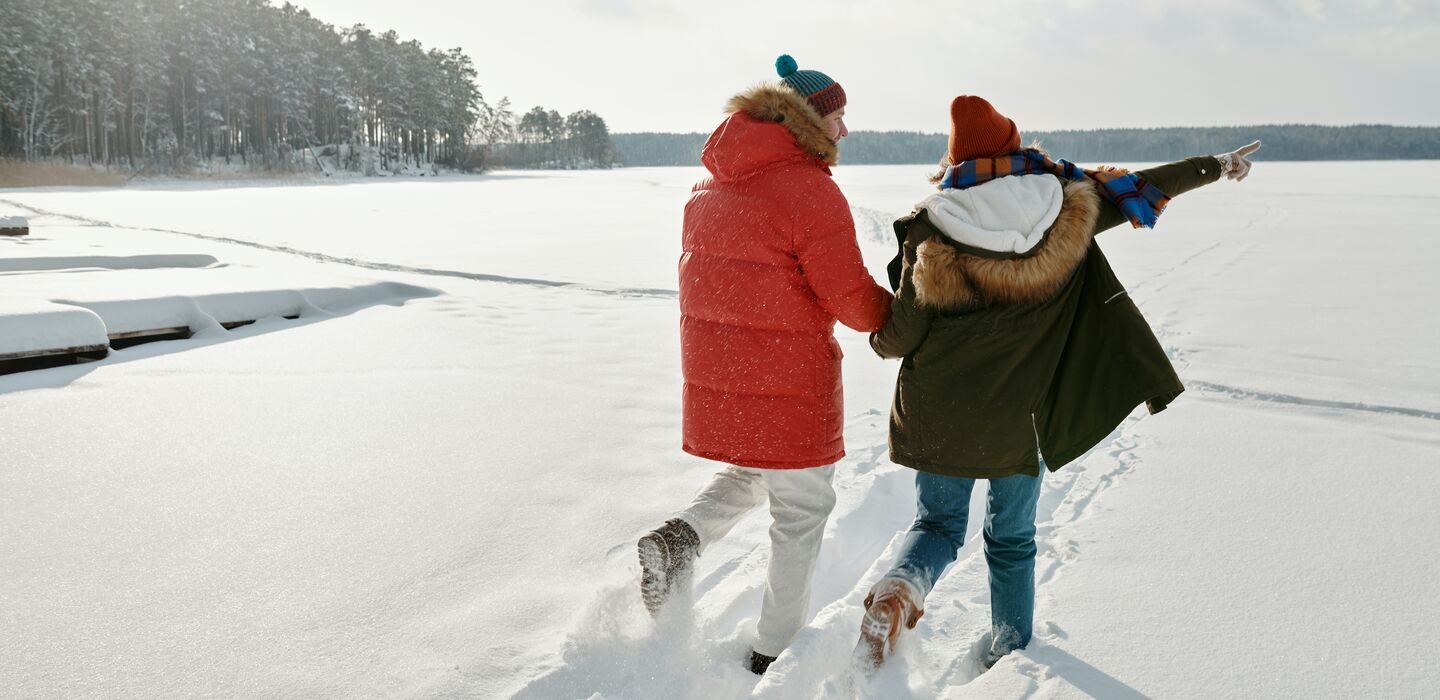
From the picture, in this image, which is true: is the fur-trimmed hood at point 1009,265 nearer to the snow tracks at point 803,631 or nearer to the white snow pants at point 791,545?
the white snow pants at point 791,545

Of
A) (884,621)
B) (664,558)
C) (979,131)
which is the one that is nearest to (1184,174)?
(979,131)

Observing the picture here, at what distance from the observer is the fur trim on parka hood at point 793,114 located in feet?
6.43

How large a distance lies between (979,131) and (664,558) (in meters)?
1.34

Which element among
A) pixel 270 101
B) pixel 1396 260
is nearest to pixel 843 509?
pixel 1396 260

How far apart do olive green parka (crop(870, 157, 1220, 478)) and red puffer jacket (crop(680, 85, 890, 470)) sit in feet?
0.56

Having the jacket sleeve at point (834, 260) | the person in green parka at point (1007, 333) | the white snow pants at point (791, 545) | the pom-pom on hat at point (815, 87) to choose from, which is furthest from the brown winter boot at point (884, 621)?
the pom-pom on hat at point (815, 87)

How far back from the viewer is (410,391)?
4.75 metres

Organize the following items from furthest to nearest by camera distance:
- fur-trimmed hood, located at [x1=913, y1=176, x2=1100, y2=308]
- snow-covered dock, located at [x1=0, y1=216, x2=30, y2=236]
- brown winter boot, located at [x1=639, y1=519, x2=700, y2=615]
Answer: snow-covered dock, located at [x1=0, y1=216, x2=30, y2=236]
brown winter boot, located at [x1=639, y1=519, x2=700, y2=615]
fur-trimmed hood, located at [x1=913, y1=176, x2=1100, y2=308]

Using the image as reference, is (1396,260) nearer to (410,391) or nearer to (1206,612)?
(1206,612)

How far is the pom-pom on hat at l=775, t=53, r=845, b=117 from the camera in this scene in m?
2.00

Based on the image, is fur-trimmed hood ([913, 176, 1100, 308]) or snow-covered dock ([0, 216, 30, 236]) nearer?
fur-trimmed hood ([913, 176, 1100, 308])

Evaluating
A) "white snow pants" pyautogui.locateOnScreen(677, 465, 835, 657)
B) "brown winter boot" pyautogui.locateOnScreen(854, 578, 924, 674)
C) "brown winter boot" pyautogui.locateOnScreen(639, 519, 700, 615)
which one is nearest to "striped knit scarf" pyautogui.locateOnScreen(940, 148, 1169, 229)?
"white snow pants" pyautogui.locateOnScreen(677, 465, 835, 657)

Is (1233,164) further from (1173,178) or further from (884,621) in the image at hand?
(884,621)

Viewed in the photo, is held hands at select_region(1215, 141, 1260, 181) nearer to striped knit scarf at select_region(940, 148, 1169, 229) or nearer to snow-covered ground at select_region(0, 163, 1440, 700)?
striped knit scarf at select_region(940, 148, 1169, 229)
